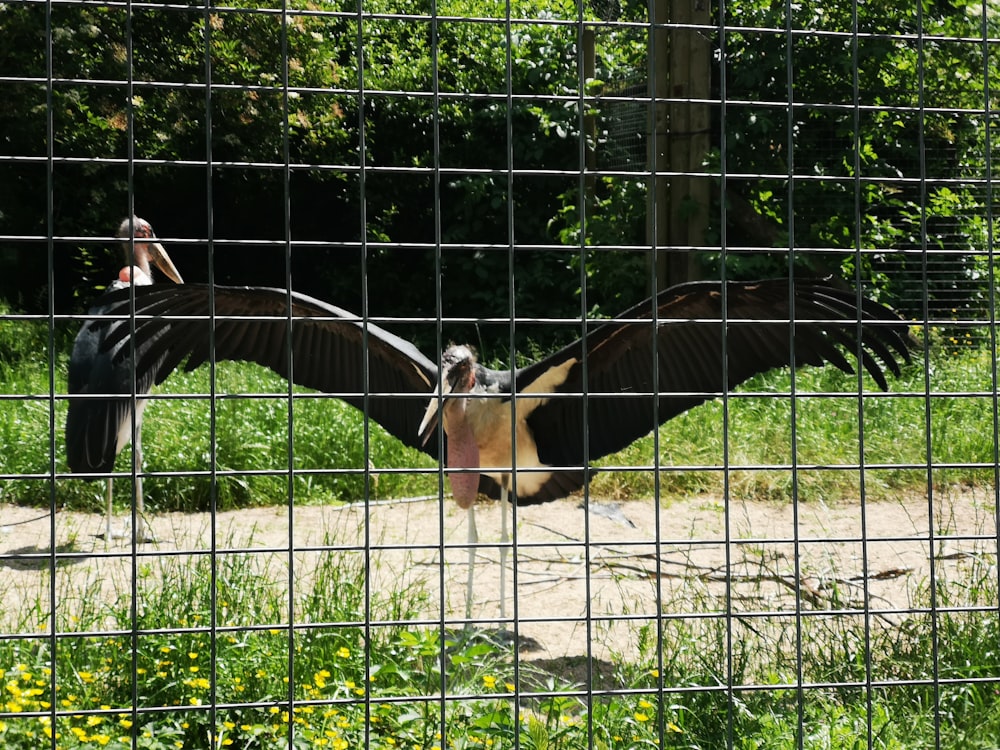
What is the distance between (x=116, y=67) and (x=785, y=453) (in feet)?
22.5

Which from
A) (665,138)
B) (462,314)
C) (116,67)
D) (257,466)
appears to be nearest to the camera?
(257,466)

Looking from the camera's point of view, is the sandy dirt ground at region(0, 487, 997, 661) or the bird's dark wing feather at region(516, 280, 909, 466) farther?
the sandy dirt ground at region(0, 487, 997, 661)

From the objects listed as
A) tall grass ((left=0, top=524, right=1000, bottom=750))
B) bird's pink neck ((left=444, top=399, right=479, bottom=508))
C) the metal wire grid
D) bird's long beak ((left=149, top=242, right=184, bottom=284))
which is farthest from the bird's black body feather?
bird's long beak ((left=149, top=242, right=184, bottom=284))

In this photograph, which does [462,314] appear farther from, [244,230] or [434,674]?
[434,674]

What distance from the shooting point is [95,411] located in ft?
16.8

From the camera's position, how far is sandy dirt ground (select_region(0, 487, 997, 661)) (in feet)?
12.7

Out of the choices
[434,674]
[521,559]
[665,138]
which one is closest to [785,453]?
[521,559]

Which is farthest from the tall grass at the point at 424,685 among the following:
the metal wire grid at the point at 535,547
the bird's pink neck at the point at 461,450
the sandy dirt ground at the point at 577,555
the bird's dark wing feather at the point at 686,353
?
the bird's pink neck at the point at 461,450

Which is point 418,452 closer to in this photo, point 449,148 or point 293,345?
point 293,345

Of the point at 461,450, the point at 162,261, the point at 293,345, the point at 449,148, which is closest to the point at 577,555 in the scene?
the point at 461,450

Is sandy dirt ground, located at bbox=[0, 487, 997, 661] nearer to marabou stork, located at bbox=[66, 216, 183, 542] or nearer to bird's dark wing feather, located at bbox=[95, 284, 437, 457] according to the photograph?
marabou stork, located at bbox=[66, 216, 183, 542]

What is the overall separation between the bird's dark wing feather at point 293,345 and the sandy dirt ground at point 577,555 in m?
0.51

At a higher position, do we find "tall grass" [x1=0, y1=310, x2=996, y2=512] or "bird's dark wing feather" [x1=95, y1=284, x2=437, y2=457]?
"bird's dark wing feather" [x1=95, y1=284, x2=437, y2=457]

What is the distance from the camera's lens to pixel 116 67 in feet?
32.2
